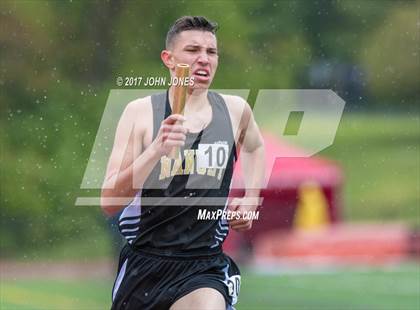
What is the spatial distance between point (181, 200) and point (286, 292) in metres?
5.09

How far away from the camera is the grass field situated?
8492 mm

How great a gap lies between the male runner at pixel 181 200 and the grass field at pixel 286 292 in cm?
365

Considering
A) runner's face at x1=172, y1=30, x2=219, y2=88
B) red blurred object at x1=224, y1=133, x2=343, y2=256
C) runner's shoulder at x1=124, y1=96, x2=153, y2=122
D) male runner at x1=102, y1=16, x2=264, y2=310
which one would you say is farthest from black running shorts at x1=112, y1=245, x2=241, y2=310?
red blurred object at x1=224, y1=133, x2=343, y2=256

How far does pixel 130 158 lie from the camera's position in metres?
4.23

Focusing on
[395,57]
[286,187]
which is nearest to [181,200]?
[395,57]

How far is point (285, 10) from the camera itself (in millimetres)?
8961

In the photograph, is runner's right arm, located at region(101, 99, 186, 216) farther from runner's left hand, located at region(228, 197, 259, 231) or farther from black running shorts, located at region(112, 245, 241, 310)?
runner's left hand, located at region(228, 197, 259, 231)

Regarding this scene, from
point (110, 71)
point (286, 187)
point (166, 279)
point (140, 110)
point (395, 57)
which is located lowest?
point (166, 279)

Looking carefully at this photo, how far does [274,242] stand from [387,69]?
198 centimetres

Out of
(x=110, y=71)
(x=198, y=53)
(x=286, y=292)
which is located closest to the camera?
(x=198, y=53)

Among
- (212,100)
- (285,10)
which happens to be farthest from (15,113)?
(212,100)

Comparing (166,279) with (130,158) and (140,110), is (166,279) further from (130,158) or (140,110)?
(140,110)

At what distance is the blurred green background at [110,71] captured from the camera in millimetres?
8352

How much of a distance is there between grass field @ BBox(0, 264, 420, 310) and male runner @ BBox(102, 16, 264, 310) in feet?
12.0
